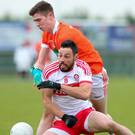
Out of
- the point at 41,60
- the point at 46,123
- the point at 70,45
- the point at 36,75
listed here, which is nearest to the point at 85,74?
the point at 70,45

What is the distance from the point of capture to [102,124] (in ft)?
33.2

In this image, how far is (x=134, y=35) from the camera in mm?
44094

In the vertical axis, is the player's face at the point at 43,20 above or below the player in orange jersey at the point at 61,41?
above

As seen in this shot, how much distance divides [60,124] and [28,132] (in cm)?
72

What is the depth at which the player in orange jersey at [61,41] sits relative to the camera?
10.9 m

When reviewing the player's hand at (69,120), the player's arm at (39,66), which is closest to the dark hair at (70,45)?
the player's hand at (69,120)

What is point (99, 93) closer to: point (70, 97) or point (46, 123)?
point (46, 123)

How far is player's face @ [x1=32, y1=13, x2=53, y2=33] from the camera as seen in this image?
1091 centimetres

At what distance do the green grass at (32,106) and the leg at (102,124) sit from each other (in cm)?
321

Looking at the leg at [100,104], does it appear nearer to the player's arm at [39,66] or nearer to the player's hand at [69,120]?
the player's arm at [39,66]

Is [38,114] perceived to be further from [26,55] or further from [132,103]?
[26,55]

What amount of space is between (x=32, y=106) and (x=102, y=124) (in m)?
10.3

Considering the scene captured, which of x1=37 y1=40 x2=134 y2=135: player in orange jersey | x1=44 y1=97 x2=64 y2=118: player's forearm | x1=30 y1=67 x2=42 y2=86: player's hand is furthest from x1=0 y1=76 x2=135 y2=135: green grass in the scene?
x1=44 y1=97 x2=64 y2=118: player's forearm

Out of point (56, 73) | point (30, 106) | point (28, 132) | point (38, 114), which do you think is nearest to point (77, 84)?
point (56, 73)
